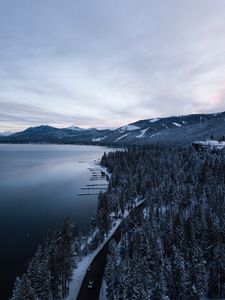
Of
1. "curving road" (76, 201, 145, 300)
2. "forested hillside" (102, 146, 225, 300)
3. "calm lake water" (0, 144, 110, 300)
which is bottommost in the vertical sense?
"curving road" (76, 201, 145, 300)

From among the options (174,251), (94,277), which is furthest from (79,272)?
(174,251)

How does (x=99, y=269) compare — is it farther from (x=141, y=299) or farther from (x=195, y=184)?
(x=195, y=184)

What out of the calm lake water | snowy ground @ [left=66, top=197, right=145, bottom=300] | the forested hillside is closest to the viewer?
the forested hillside

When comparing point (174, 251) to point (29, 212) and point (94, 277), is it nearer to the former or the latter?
point (94, 277)

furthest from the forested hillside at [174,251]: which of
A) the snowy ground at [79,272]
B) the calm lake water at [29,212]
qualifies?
the calm lake water at [29,212]

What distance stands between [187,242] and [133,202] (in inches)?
1896

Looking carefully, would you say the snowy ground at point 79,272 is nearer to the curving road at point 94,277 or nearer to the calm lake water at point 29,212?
the curving road at point 94,277

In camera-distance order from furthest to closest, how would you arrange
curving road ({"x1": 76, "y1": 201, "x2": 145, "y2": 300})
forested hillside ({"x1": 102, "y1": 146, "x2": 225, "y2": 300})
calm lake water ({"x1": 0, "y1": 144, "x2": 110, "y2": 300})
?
calm lake water ({"x1": 0, "y1": 144, "x2": 110, "y2": 300}), curving road ({"x1": 76, "y1": 201, "x2": 145, "y2": 300}), forested hillside ({"x1": 102, "y1": 146, "x2": 225, "y2": 300})

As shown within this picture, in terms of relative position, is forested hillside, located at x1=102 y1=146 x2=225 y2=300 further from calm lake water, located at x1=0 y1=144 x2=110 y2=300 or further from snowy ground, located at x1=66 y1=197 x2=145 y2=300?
calm lake water, located at x1=0 y1=144 x2=110 y2=300

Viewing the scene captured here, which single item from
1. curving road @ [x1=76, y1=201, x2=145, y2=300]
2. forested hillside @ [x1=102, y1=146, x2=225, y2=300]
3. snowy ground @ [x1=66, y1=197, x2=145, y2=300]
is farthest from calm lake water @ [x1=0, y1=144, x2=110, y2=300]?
forested hillside @ [x1=102, y1=146, x2=225, y2=300]

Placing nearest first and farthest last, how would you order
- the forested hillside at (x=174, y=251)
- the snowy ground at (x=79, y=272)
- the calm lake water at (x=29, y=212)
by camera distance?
the forested hillside at (x=174, y=251) → the snowy ground at (x=79, y=272) → the calm lake water at (x=29, y=212)

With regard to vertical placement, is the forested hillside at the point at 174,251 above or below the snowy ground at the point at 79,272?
above

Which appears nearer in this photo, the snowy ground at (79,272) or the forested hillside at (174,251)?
the forested hillside at (174,251)

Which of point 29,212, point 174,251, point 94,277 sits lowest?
point 94,277
